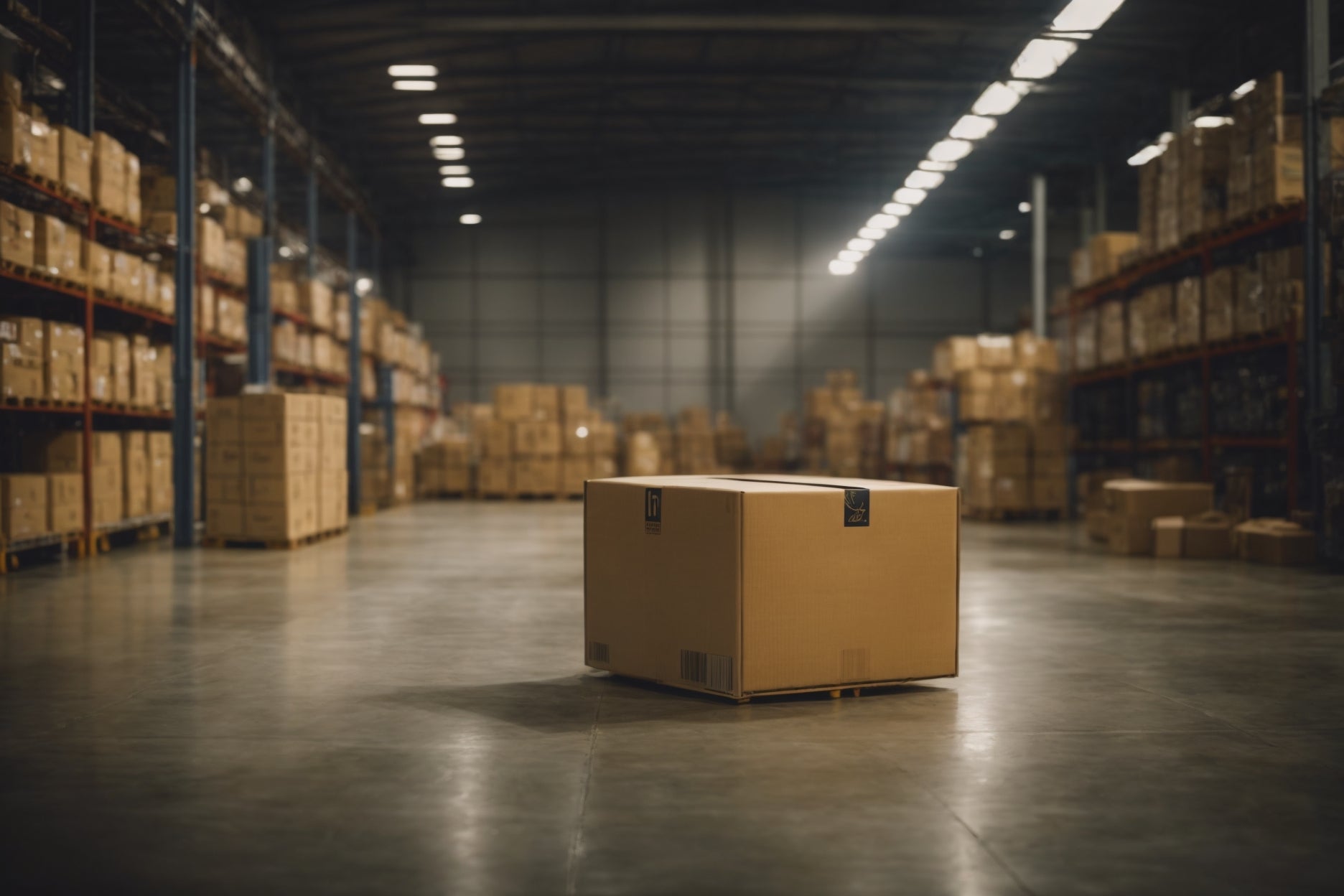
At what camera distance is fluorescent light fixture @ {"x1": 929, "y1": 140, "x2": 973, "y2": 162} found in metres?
16.6

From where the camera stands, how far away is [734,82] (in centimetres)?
1970

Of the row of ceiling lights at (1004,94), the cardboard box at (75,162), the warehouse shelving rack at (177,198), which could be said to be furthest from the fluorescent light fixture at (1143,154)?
the cardboard box at (75,162)

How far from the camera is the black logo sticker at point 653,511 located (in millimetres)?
4852

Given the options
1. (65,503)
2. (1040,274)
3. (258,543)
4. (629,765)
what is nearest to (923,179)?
(1040,274)

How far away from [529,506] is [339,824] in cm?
1841

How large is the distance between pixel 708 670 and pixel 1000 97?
37.6ft

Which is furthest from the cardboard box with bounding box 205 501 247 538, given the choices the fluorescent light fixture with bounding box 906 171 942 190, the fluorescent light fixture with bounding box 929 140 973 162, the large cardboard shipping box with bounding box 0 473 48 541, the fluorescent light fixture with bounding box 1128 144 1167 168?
the fluorescent light fixture with bounding box 1128 144 1167 168

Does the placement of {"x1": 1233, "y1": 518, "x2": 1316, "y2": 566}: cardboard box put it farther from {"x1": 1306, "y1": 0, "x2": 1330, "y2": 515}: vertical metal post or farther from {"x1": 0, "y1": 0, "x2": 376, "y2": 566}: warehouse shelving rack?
{"x1": 0, "y1": 0, "x2": 376, "y2": 566}: warehouse shelving rack

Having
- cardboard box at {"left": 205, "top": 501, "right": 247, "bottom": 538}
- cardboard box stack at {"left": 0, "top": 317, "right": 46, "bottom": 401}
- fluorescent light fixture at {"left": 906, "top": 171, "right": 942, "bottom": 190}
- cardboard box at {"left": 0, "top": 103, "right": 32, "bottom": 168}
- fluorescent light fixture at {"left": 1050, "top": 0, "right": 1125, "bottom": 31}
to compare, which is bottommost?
cardboard box at {"left": 205, "top": 501, "right": 247, "bottom": 538}

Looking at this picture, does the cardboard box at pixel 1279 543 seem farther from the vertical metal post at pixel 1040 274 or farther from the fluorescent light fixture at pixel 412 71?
the fluorescent light fixture at pixel 412 71

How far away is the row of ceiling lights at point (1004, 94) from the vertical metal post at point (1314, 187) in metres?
1.49

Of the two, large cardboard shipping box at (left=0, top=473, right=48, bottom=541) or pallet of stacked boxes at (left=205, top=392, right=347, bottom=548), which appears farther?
pallet of stacked boxes at (left=205, top=392, right=347, bottom=548)

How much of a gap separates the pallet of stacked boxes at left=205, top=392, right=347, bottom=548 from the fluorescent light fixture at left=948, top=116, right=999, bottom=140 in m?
8.42

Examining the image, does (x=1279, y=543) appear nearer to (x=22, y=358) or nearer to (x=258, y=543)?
(x=258, y=543)
